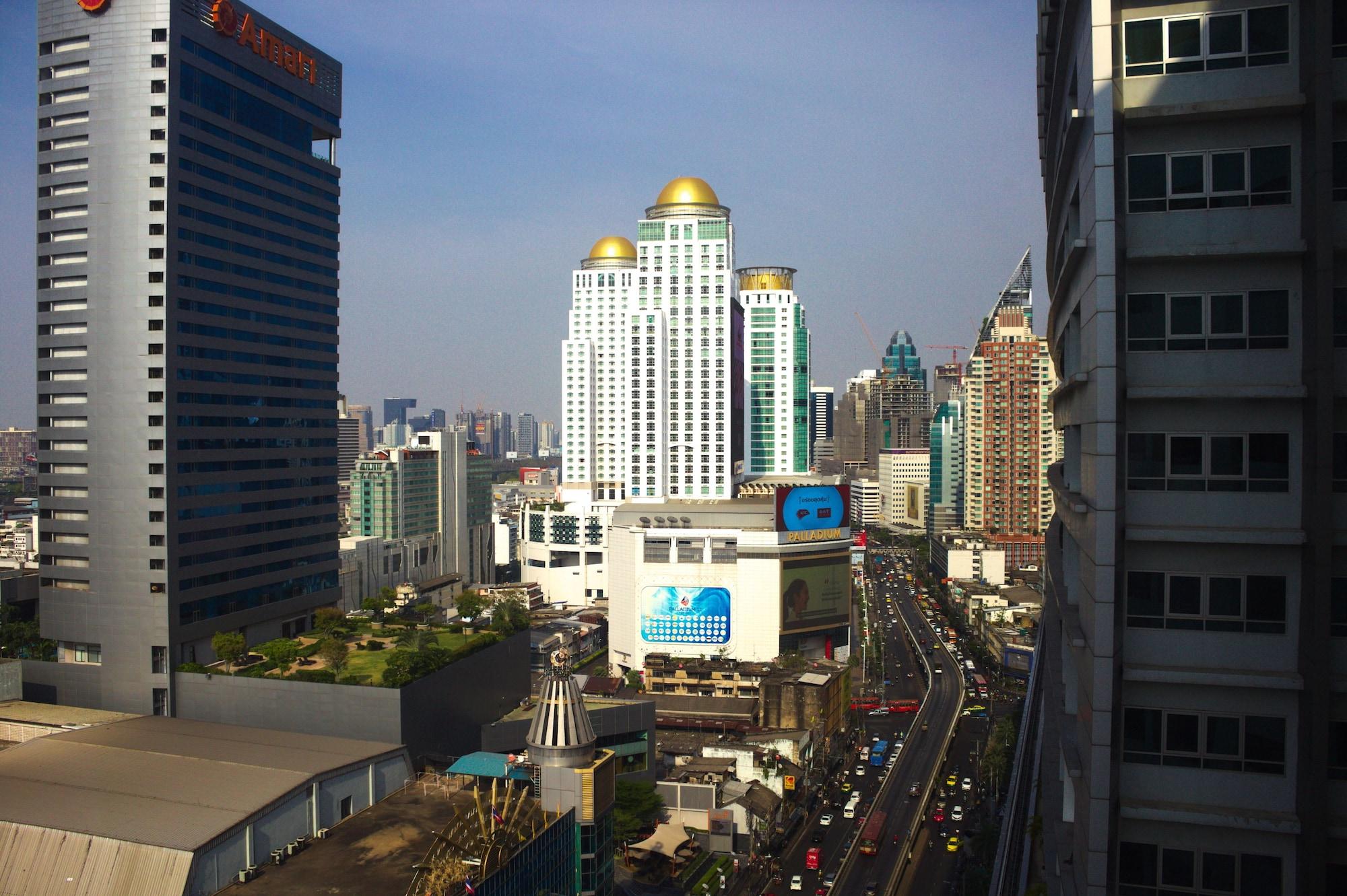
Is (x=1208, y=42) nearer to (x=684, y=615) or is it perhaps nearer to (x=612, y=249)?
(x=684, y=615)

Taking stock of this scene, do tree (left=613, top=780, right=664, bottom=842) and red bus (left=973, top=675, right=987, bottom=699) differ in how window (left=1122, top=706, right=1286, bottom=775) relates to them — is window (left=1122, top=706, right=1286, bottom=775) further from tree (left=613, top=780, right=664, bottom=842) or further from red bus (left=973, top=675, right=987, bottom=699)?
red bus (left=973, top=675, right=987, bottom=699)

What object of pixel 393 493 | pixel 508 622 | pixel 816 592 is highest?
pixel 393 493

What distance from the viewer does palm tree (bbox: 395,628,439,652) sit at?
5523 centimetres

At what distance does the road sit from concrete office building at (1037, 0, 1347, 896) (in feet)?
134

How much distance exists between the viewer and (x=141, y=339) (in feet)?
168

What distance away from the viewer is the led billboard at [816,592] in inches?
3248

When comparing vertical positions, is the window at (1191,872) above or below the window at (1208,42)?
below

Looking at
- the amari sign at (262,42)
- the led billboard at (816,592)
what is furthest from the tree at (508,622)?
the amari sign at (262,42)

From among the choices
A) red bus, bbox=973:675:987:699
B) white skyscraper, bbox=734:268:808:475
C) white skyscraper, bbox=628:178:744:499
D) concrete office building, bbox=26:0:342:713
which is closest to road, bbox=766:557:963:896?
red bus, bbox=973:675:987:699

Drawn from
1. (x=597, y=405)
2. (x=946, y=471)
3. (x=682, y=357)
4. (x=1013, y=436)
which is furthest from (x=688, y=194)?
(x=946, y=471)

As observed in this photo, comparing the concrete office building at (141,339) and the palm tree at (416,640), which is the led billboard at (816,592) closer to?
the palm tree at (416,640)

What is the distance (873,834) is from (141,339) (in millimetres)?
44053

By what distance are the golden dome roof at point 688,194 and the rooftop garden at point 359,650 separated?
1895 inches

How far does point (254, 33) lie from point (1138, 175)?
2296 inches
